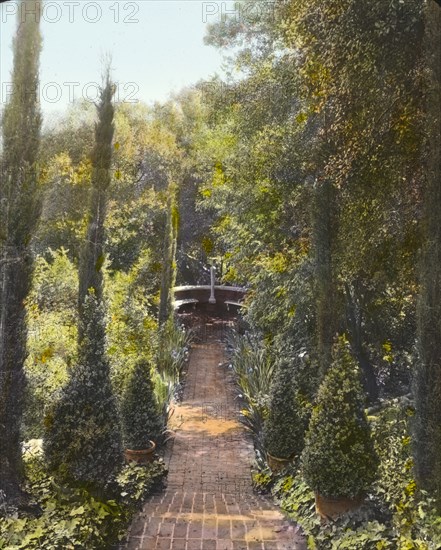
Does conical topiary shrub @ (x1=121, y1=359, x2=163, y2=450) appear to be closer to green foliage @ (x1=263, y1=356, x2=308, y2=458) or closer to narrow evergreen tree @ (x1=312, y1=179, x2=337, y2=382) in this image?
green foliage @ (x1=263, y1=356, x2=308, y2=458)

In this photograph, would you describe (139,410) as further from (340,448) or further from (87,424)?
(340,448)

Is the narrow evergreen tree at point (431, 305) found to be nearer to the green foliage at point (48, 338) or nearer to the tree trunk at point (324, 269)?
the tree trunk at point (324, 269)

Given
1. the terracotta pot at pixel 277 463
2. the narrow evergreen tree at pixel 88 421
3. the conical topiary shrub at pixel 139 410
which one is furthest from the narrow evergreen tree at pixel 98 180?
the terracotta pot at pixel 277 463

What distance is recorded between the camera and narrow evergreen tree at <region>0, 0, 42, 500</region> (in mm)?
5008

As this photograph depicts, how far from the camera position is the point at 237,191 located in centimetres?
1019

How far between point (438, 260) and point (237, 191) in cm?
595

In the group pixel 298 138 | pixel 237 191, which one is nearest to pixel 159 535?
pixel 298 138

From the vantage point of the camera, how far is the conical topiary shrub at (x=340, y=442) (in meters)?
4.71

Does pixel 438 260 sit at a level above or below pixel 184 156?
below

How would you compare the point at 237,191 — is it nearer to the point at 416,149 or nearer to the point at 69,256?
the point at 416,149

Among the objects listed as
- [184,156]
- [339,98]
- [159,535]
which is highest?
[184,156]

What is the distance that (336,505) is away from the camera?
4.80 m

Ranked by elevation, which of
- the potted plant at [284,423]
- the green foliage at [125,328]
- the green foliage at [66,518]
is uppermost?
the green foliage at [125,328]

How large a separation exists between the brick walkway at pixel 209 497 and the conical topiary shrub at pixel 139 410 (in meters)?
0.60
